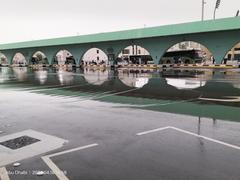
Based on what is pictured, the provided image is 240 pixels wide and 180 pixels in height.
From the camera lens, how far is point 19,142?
6.04 m

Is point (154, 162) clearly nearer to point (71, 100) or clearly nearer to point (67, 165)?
point (67, 165)

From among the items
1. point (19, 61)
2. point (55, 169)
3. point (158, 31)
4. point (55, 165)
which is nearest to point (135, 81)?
point (55, 165)

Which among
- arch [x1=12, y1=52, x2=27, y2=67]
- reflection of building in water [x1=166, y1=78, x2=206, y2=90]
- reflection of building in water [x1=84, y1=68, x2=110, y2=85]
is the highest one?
arch [x1=12, y1=52, x2=27, y2=67]

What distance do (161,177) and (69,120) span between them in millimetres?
4721

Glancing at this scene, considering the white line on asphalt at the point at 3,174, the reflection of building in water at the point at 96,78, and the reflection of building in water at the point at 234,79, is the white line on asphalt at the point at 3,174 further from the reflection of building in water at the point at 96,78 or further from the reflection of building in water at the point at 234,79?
the reflection of building in water at the point at 96,78

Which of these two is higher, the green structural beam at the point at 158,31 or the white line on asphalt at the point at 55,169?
the green structural beam at the point at 158,31

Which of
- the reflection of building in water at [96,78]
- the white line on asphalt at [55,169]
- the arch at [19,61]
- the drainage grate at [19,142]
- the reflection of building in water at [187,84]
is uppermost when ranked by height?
the arch at [19,61]

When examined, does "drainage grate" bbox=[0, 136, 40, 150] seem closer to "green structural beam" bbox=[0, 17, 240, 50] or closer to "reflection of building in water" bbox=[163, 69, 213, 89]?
"reflection of building in water" bbox=[163, 69, 213, 89]

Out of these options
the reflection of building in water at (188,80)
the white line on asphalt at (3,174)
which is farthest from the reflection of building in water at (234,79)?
the white line on asphalt at (3,174)

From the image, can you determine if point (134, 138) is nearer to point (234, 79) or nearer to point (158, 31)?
point (234, 79)

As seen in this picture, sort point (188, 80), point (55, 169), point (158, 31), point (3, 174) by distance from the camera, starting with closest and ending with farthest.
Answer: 1. point (3, 174)
2. point (55, 169)
3. point (188, 80)
4. point (158, 31)

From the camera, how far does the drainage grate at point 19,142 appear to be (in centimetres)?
575

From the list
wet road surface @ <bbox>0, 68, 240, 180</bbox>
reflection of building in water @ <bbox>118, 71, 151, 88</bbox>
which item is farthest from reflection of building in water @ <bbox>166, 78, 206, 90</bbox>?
wet road surface @ <bbox>0, 68, 240, 180</bbox>

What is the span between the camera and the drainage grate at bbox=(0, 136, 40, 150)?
227 inches
